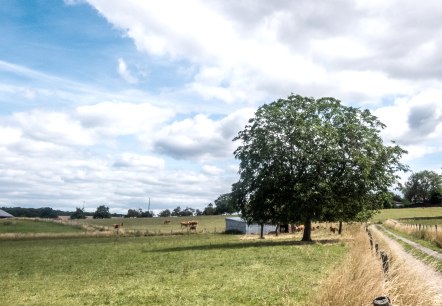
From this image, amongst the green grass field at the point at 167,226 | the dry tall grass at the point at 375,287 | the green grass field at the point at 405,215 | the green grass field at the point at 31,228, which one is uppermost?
the green grass field at the point at 405,215

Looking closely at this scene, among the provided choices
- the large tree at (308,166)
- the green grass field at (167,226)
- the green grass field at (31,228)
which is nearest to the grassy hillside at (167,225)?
the green grass field at (167,226)

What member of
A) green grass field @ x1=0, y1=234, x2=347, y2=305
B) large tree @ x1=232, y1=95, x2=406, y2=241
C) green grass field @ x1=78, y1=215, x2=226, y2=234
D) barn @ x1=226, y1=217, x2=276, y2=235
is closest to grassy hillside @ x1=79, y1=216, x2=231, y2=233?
green grass field @ x1=78, y1=215, x2=226, y2=234

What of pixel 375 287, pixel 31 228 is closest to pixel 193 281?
pixel 375 287

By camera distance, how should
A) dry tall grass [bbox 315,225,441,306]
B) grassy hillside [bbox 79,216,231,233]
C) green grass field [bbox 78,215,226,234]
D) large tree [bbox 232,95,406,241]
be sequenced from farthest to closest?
1. grassy hillside [bbox 79,216,231,233]
2. green grass field [bbox 78,215,226,234]
3. large tree [bbox 232,95,406,241]
4. dry tall grass [bbox 315,225,441,306]

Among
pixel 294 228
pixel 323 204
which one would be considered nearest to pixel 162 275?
pixel 323 204

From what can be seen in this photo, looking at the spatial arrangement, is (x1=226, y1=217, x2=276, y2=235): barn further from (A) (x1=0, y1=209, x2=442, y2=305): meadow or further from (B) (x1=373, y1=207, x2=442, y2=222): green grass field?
(A) (x1=0, y1=209, x2=442, y2=305): meadow

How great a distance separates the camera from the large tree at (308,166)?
4912cm

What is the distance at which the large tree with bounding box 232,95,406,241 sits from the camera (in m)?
49.1

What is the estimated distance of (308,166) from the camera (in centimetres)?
5034

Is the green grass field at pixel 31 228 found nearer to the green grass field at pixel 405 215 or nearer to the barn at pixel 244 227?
the barn at pixel 244 227

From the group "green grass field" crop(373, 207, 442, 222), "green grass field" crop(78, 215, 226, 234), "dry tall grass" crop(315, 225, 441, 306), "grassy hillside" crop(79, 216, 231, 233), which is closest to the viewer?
"dry tall grass" crop(315, 225, 441, 306)

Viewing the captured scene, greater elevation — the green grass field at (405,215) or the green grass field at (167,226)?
the green grass field at (405,215)

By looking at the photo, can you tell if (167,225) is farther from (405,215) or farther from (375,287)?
(375,287)

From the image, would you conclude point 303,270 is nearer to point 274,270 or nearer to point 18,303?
point 274,270
